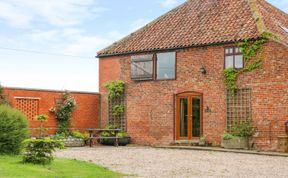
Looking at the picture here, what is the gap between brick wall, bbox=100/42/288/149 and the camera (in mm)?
21109

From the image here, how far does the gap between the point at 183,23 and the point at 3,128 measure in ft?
45.4

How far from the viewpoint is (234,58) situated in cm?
2252

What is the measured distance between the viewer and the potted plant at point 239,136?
835 inches

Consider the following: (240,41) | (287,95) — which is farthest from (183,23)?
(287,95)

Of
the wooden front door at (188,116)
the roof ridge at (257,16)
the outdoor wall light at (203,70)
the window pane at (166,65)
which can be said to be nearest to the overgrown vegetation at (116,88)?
the window pane at (166,65)

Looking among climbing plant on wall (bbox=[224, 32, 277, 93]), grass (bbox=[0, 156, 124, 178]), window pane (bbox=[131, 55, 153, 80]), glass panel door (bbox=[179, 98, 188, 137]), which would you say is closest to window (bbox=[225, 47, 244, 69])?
climbing plant on wall (bbox=[224, 32, 277, 93])

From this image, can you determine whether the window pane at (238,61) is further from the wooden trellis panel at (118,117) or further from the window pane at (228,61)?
the wooden trellis panel at (118,117)

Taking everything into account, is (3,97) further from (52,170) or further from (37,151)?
(52,170)

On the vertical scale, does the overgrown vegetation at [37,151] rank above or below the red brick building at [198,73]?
below

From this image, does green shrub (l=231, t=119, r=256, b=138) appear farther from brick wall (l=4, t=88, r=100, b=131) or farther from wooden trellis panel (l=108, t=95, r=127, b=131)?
brick wall (l=4, t=88, r=100, b=131)

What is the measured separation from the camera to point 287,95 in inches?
822

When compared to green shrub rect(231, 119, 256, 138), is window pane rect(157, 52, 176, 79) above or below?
Result: above

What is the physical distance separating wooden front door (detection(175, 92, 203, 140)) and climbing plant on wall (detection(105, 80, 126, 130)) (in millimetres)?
3324

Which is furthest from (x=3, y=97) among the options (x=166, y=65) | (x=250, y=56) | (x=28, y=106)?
(x=250, y=56)
